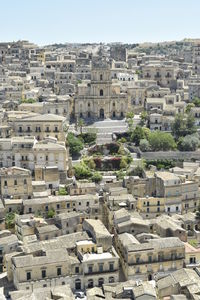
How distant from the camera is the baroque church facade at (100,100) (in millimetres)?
70750

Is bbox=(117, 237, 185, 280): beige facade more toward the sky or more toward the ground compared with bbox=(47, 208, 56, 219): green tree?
more toward the ground

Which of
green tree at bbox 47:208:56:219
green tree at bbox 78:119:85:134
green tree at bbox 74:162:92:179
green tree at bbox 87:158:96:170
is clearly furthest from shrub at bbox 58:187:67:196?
green tree at bbox 78:119:85:134

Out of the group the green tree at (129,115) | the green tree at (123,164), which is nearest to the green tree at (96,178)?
the green tree at (123,164)

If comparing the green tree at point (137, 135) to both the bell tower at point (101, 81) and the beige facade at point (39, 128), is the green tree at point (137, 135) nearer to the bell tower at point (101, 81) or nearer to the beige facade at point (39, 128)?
the beige facade at point (39, 128)

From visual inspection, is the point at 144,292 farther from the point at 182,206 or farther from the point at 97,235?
the point at 182,206

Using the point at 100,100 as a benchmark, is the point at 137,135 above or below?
below

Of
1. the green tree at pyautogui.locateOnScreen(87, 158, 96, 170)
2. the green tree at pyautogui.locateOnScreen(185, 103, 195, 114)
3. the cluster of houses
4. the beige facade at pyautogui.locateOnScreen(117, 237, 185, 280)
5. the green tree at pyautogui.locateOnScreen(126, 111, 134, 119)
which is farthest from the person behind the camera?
the green tree at pyautogui.locateOnScreen(185, 103, 195, 114)

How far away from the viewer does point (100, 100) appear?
7056cm

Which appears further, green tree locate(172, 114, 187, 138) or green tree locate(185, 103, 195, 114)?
green tree locate(185, 103, 195, 114)

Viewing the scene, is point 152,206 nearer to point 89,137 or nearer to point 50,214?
point 50,214

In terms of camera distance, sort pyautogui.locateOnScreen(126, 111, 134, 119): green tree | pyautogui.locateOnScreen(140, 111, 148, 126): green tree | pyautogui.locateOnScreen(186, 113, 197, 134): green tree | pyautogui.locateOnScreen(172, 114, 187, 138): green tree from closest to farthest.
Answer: pyautogui.locateOnScreen(172, 114, 187, 138): green tree, pyautogui.locateOnScreen(186, 113, 197, 134): green tree, pyautogui.locateOnScreen(140, 111, 148, 126): green tree, pyautogui.locateOnScreen(126, 111, 134, 119): green tree

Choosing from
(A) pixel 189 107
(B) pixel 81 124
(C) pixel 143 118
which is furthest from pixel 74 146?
(A) pixel 189 107

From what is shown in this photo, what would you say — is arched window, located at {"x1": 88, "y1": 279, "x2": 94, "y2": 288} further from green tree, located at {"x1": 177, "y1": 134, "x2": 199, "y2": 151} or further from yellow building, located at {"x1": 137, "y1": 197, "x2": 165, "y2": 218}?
green tree, located at {"x1": 177, "y1": 134, "x2": 199, "y2": 151}

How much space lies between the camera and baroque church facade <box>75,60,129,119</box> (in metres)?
70.8
